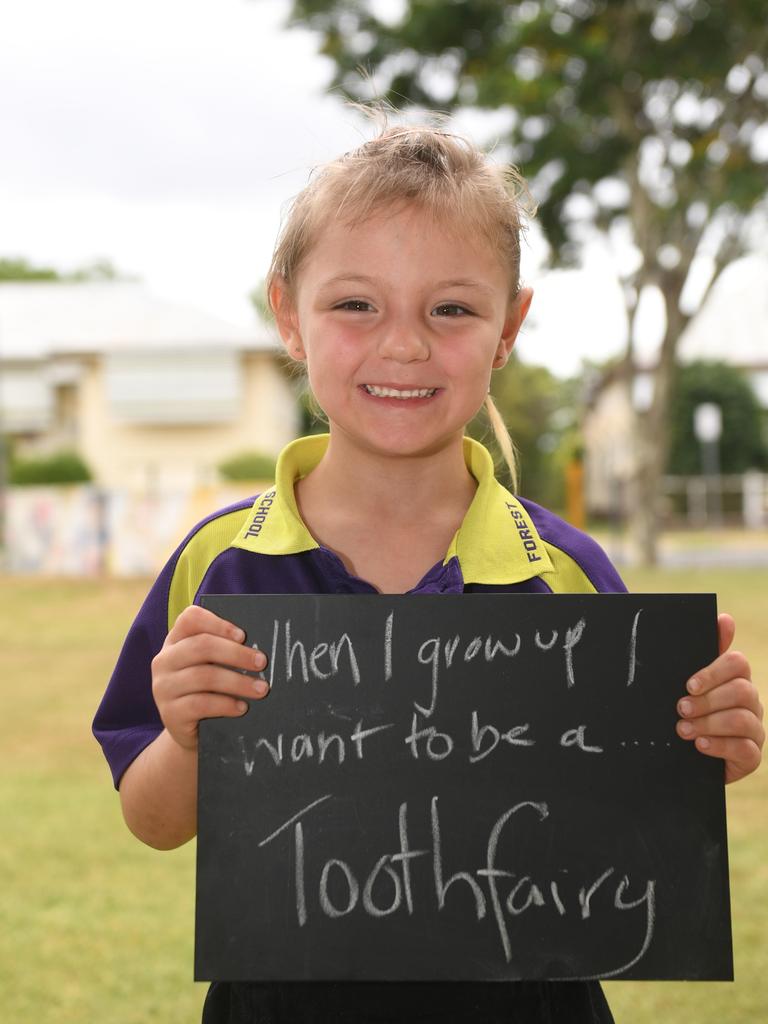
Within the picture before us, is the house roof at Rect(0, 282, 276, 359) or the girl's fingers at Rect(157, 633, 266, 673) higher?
the house roof at Rect(0, 282, 276, 359)

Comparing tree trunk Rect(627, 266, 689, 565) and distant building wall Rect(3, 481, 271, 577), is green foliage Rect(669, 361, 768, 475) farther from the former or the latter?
distant building wall Rect(3, 481, 271, 577)

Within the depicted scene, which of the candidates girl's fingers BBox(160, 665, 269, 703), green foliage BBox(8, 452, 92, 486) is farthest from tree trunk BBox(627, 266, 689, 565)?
girl's fingers BBox(160, 665, 269, 703)

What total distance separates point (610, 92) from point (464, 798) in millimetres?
14175

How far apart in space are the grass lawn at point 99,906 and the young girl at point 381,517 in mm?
2102

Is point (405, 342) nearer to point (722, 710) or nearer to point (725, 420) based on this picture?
point (722, 710)

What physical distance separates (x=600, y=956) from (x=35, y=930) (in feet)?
10.5

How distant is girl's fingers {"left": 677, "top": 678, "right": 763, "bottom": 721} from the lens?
1.74 metres

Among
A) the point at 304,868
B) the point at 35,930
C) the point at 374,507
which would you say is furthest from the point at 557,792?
the point at 35,930

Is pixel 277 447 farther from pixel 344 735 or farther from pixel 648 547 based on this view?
pixel 344 735

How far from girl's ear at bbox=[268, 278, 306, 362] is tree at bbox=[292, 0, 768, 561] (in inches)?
407

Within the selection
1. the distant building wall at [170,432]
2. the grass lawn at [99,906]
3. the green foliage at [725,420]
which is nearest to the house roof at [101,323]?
the distant building wall at [170,432]

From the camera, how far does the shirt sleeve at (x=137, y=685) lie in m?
2.01

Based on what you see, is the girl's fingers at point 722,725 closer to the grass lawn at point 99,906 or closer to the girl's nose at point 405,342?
the girl's nose at point 405,342

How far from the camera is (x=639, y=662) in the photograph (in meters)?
1.76
